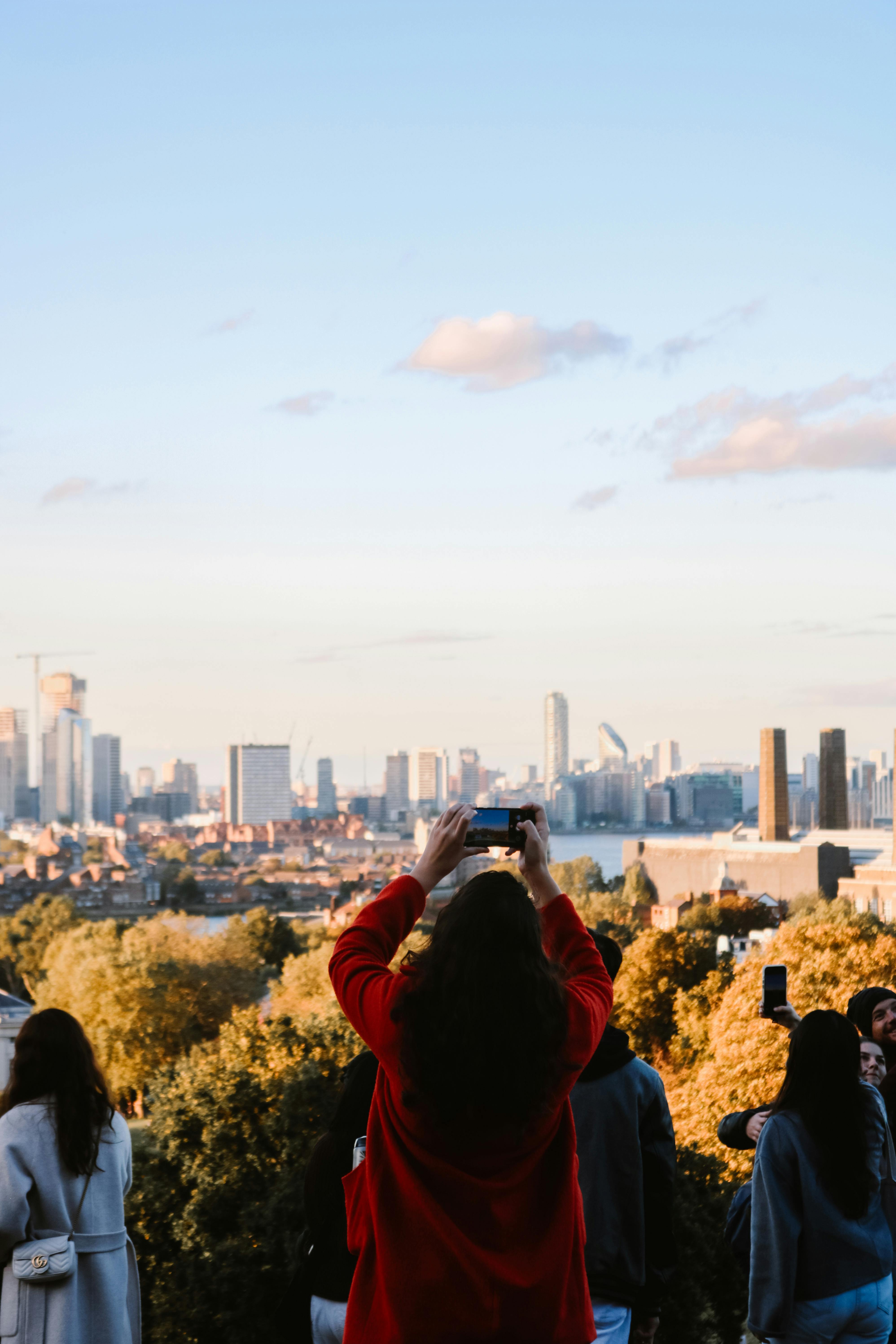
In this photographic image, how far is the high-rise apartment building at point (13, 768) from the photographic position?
145 m

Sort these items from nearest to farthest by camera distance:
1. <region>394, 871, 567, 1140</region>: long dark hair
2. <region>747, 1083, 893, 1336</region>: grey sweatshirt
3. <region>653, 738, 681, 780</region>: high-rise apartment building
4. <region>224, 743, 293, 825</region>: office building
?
<region>394, 871, 567, 1140</region>: long dark hair < <region>747, 1083, 893, 1336</region>: grey sweatshirt < <region>653, 738, 681, 780</region>: high-rise apartment building < <region>224, 743, 293, 825</region>: office building

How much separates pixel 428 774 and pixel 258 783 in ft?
67.7

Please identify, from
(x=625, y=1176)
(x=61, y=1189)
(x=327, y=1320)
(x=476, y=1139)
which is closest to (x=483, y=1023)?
(x=476, y=1139)

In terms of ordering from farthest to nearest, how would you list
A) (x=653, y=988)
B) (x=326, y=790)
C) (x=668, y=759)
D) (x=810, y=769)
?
(x=326, y=790) < (x=668, y=759) < (x=810, y=769) < (x=653, y=988)

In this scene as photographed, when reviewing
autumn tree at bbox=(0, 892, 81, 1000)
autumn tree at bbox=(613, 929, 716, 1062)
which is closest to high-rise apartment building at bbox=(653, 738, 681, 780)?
autumn tree at bbox=(0, 892, 81, 1000)

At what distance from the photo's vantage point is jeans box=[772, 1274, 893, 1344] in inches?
93.6

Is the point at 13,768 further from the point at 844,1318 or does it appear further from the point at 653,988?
the point at 844,1318

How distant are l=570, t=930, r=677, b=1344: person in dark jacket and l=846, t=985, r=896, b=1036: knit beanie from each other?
0.82m

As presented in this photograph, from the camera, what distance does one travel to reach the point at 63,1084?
2.52 meters

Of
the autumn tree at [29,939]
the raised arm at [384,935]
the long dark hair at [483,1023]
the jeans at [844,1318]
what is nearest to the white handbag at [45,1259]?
the raised arm at [384,935]

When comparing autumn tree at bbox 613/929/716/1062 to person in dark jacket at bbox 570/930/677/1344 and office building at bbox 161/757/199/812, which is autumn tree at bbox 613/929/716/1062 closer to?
person in dark jacket at bbox 570/930/677/1344

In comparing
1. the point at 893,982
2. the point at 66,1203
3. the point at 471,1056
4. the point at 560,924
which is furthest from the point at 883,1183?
the point at 893,982

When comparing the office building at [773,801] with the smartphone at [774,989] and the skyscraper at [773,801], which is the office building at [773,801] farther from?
the smartphone at [774,989]

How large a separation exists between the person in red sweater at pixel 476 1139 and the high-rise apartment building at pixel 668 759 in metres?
127
